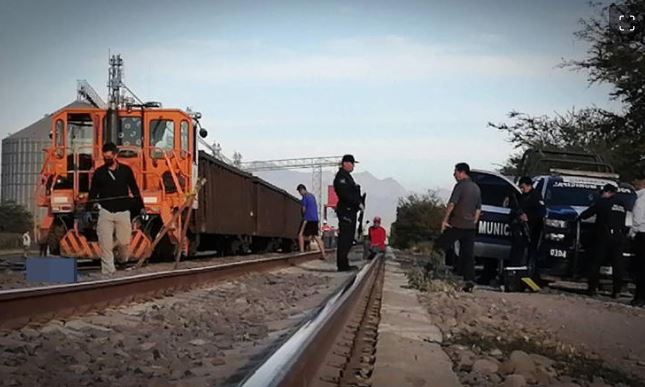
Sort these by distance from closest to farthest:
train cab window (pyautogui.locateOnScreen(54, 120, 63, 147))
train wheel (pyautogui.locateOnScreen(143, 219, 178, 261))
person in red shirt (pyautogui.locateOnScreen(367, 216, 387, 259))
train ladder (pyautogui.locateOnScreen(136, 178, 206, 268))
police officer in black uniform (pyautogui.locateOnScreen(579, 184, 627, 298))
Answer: police officer in black uniform (pyautogui.locateOnScreen(579, 184, 627, 298)) < train ladder (pyautogui.locateOnScreen(136, 178, 206, 268)) < train wheel (pyautogui.locateOnScreen(143, 219, 178, 261)) < train cab window (pyautogui.locateOnScreen(54, 120, 63, 147)) < person in red shirt (pyautogui.locateOnScreen(367, 216, 387, 259))

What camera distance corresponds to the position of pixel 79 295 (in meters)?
8.23

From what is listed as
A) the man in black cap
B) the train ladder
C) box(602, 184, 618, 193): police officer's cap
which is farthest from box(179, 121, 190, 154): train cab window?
box(602, 184, 618, 193): police officer's cap

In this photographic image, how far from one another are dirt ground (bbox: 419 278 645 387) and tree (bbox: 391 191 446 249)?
233 ft

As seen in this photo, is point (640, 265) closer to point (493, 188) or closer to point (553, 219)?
point (553, 219)

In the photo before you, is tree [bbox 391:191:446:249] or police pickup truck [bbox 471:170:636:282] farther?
tree [bbox 391:191:446:249]

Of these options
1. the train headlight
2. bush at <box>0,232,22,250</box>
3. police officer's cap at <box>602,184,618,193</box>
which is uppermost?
police officer's cap at <box>602,184,618,193</box>

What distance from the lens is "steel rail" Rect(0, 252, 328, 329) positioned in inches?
278

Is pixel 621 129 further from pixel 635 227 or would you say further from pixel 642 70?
pixel 635 227

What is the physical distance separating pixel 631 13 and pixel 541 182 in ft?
26.1

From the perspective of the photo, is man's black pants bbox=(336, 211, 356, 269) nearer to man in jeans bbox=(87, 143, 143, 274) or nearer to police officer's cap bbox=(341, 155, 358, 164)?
police officer's cap bbox=(341, 155, 358, 164)

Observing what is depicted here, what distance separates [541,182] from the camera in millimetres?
15961

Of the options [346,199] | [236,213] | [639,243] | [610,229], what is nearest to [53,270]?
[346,199]

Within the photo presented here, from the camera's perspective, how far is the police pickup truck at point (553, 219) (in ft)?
47.4

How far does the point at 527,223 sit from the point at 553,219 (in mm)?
636
